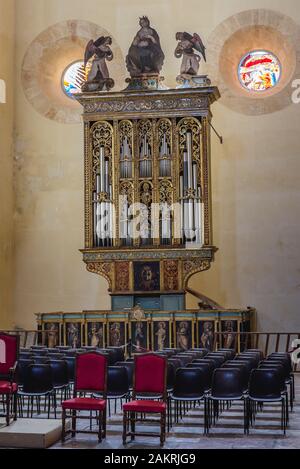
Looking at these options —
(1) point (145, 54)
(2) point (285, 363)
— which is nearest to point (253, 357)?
(2) point (285, 363)

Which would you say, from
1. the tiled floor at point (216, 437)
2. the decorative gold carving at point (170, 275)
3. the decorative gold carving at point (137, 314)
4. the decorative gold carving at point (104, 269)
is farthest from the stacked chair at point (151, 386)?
the decorative gold carving at point (104, 269)

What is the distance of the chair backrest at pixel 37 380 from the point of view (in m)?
11.2

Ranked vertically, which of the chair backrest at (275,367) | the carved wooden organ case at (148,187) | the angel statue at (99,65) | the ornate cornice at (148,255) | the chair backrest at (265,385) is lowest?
the chair backrest at (265,385)

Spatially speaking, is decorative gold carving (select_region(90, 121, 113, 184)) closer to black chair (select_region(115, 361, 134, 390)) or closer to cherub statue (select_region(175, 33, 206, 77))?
cherub statue (select_region(175, 33, 206, 77))

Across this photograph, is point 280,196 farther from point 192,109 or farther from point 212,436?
point 212,436

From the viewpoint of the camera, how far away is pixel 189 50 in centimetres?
2084

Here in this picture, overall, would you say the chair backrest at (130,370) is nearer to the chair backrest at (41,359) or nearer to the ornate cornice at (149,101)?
the chair backrest at (41,359)

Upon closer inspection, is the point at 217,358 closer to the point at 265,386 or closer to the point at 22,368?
the point at 265,386

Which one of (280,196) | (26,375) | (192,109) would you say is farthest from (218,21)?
(26,375)

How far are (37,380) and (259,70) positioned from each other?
47.0 feet

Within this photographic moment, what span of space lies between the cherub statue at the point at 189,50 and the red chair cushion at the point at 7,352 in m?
11.8

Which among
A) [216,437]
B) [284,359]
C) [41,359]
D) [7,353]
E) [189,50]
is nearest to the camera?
[216,437]

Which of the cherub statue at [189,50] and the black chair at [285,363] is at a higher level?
the cherub statue at [189,50]

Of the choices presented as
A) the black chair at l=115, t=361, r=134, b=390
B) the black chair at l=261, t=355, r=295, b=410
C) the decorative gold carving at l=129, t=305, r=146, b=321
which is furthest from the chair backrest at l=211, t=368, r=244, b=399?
the decorative gold carving at l=129, t=305, r=146, b=321
